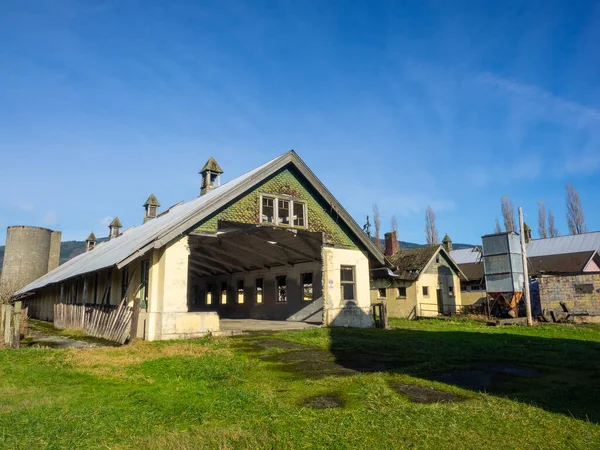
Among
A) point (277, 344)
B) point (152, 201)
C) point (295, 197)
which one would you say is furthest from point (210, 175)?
point (277, 344)

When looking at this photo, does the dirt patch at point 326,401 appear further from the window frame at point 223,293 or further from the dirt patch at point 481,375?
the window frame at point 223,293

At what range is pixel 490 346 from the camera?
11.9m

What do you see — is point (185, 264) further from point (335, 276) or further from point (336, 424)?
point (336, 424)

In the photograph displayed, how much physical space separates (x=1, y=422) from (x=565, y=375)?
351 inches

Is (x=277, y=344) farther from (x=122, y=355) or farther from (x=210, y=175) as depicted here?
(x=210, y=175)

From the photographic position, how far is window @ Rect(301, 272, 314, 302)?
22031mm

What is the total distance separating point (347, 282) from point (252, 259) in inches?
268

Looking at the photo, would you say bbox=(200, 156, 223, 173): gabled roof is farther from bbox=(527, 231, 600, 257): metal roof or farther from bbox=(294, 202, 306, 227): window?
bbox=(527, 231, 600, 257): metal roof

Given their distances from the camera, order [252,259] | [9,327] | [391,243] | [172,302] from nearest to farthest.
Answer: [9,327]
[172,302]
[252,259]
[391,243]

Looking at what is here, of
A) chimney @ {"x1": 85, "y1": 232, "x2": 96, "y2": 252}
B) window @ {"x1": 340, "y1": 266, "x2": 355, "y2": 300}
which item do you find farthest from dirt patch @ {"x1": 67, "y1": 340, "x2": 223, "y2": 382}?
chimney @ {"x1": 85, "y1": 232, "x2": 96, "y2": 252}

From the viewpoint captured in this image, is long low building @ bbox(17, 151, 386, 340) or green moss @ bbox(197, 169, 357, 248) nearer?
long low building @ bbox(17, 151, 386, 340)

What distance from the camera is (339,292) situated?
19.0 m

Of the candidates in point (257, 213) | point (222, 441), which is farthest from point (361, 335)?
point (222, 441)

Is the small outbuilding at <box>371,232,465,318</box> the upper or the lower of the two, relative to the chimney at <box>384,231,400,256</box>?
lower
